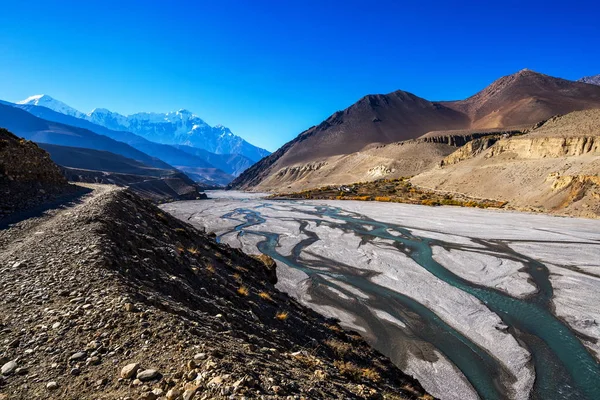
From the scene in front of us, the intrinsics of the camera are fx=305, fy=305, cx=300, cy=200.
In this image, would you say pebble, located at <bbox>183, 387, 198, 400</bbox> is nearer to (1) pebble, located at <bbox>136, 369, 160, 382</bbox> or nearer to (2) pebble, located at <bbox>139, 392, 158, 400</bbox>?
(2) pebble, located at <bbox>139, 392, 158, 400</bbox>

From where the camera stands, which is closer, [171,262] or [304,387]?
[304,387]

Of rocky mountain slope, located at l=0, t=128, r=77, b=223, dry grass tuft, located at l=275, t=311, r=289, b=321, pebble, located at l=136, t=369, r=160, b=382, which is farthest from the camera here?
rocky mountain slope, located at l=0, t=128, r=77, b=223

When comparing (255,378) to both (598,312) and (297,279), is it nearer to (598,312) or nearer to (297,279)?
(297,279)

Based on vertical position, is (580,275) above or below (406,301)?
above

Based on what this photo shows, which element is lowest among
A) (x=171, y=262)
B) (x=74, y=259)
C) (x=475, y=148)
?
(x=171, y=262)

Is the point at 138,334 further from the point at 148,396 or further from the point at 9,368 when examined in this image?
the point at 9,368

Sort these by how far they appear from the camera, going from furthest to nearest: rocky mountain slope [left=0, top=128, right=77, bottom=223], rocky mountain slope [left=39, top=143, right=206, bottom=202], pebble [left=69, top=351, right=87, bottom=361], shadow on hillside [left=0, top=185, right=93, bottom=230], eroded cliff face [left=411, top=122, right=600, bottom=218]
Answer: rocky mountain slope [left=39, top=143, right=206, bottom=202]
eroded cliff face [left=411, top=122, right=600, bottom=218]
rocky mountain slope [left=0, top=128, right=77, bottom=223]
shadow on hillside [left=0, top=185, right=93, bottom=230]
pebble [left=69, top=351, right=87, bottom=361]

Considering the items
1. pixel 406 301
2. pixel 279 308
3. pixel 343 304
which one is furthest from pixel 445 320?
pixel 279 308

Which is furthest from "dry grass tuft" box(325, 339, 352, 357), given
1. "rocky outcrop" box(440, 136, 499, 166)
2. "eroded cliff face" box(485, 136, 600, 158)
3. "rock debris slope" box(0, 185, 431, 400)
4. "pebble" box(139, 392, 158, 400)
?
"rocky outcrop" box(440, 136, 499, 166)

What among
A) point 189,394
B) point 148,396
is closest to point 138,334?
→ point 148,396
